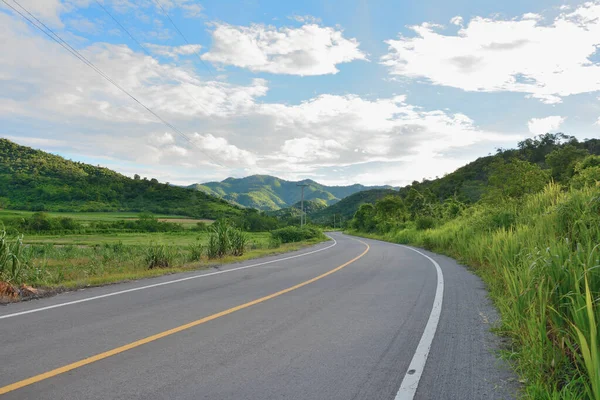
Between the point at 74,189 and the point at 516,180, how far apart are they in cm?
7746

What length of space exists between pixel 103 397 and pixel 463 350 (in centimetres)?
381

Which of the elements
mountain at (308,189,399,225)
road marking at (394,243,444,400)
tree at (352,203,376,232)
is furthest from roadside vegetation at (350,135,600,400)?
mountain at (308,189,399,225)

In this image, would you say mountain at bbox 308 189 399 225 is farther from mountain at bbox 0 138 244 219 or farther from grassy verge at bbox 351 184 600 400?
grassy verge at bbox 351 184 600 400

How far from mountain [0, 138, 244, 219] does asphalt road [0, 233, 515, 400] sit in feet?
231

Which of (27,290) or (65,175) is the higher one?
(65,175)

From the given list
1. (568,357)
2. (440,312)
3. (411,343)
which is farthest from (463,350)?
(440,312)

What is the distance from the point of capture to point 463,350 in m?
4.54

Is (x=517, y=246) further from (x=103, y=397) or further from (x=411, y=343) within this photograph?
(x=103, y=397)

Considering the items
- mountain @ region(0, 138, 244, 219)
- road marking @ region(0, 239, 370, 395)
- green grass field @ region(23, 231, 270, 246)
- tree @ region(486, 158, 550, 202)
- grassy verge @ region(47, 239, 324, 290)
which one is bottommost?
green grass field @ region(23, 231, 270, 246)

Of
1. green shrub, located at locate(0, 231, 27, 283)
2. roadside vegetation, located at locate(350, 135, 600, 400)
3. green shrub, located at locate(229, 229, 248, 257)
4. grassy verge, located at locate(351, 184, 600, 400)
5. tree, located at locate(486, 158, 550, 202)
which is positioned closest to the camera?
grassy verge, located at locate(351, 184, 600, 400)

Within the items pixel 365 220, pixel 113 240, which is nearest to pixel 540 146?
pixel 365 220

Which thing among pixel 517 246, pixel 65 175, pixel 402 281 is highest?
pixel 65 175

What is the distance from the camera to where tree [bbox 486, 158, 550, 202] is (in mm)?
18156

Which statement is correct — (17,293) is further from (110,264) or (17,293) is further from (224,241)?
(224,241)
